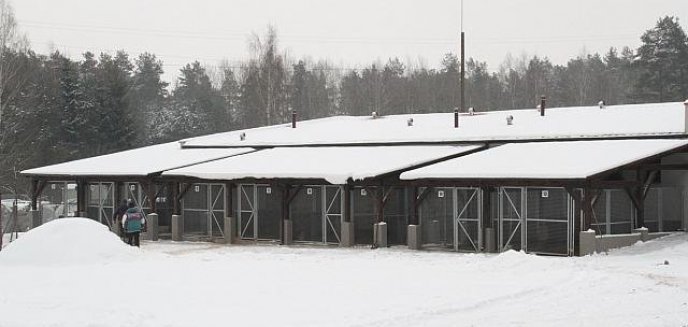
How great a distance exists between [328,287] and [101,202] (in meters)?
21.7

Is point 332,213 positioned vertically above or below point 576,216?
below

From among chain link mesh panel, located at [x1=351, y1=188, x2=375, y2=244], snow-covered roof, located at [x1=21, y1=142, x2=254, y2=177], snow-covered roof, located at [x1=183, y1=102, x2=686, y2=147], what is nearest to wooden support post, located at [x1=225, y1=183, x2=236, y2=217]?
snow-covered roof, located at [x1=21, y1=142, x2=254, y2=177]

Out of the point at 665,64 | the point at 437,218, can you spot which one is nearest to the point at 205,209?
the point at 437,218

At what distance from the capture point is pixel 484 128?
3325 cm

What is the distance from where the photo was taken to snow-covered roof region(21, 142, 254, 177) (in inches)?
1353

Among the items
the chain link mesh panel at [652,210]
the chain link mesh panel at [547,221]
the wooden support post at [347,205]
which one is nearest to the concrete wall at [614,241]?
the chain link mesh panel at [547,221]

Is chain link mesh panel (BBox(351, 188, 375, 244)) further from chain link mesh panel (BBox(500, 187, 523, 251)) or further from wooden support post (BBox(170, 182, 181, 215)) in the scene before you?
wooden support post (BBox(170, 182, 181, 215))

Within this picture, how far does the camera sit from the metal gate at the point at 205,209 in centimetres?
3269

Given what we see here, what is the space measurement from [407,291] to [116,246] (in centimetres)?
964

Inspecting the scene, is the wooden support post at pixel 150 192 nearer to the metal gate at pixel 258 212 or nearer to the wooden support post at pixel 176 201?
the wooden support post at pixel 176 201

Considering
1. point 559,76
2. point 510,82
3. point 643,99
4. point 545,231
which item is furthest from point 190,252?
point 559,76

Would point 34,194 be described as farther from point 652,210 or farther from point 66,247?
point 652,210

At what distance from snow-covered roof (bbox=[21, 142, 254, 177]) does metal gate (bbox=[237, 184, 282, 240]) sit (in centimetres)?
409

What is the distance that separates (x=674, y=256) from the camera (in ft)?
72.9
